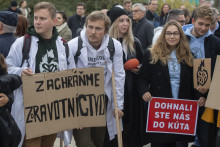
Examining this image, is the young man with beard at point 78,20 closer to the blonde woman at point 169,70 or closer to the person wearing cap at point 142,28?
the person wearing cap at point 142,28

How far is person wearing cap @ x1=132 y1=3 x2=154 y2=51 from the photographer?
736cm

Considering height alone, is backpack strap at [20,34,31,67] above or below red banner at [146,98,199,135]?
above

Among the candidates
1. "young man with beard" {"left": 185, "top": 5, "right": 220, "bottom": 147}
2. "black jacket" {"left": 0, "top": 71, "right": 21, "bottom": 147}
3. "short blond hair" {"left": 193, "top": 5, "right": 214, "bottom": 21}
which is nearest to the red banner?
"young man with beard" {"left": 185, "top": 5, "right": 220, "bottom": 147}

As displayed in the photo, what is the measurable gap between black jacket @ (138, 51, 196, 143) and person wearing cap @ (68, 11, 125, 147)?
0.34 metres

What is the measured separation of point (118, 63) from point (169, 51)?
669 millimetres

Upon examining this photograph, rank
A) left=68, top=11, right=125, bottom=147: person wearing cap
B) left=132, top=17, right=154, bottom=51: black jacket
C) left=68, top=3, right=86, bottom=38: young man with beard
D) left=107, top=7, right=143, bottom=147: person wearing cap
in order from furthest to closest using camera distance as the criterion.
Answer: left=68, top=3, right=86, bottom=38: young man with beard < left=132, top=17, right=154, bottom=51: black jacket < left=107, top=7, right=143, bottom=147: person wearing cap < left=68, top=11, right=125, bottom=147: person wearing cap

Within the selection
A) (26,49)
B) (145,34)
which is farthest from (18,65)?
(145,34)

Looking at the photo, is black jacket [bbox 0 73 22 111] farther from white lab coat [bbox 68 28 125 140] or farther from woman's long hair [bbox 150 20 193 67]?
woman's long hair [bbox 150 20 193 67]

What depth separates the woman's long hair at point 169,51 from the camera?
15.3ft

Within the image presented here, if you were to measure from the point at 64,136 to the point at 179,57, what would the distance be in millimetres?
1686

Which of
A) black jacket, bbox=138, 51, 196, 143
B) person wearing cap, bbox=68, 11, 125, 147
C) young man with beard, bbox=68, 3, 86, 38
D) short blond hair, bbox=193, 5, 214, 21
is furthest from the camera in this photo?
young man with beard, bbox=68, 3, 86, 38

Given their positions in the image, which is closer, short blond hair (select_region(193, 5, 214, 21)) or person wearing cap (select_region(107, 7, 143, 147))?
short blond hair (select_region(193, 5, 214, 21))

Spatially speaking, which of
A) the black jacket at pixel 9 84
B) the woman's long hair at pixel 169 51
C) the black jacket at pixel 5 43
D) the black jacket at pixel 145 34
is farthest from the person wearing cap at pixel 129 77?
the black jacket at pixel 145 34

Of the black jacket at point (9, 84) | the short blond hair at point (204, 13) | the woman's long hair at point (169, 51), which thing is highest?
the short blond hair at point (204, 13)
